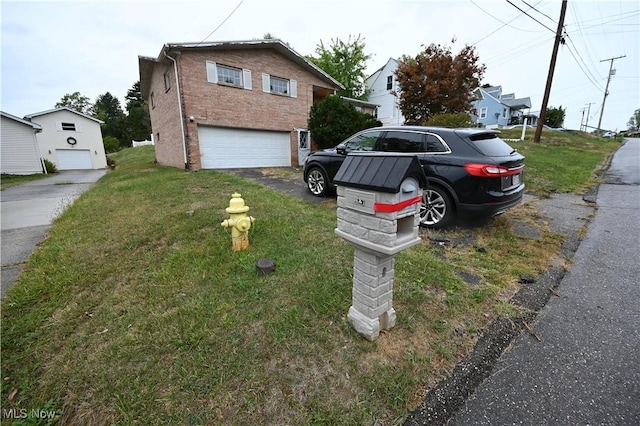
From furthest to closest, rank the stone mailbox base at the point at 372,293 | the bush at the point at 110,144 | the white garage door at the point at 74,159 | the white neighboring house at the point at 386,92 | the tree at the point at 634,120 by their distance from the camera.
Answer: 1. the tree at the point at 634,120
2. the bush at the point at 110,144
3. the white neighboring house at the point at 386,92
4. the white garage door at the point at 74,159
5. the stone mailbox base at the point at 372,293

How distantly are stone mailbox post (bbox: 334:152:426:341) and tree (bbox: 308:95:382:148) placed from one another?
35.8 feet

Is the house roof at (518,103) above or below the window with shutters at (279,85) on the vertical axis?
above

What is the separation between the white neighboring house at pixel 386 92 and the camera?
24.2 metres

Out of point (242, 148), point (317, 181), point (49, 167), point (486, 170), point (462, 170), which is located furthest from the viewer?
point (49, 167)

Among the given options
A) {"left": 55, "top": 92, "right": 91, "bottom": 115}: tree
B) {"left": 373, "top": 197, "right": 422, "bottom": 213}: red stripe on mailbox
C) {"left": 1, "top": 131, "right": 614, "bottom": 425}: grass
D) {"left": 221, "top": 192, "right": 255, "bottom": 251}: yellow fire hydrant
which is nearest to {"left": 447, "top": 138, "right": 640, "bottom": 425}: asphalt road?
{"left": 1, "top": 131, "right": 614, "bottom": 425}: grass

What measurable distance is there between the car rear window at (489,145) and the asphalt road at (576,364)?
65.0 inches

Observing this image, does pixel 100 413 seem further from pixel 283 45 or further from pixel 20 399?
pixel 283 45

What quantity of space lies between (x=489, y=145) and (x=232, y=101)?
10.6 metres

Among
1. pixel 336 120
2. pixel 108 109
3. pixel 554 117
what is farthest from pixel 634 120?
pixel 108 109

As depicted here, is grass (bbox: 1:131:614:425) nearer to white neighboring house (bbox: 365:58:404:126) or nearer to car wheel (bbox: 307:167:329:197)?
car wheel (bbox: 307:167:329:197)

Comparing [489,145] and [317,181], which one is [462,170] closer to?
[489,145]

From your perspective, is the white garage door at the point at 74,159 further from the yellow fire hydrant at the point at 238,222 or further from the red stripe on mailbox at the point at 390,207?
the red stripe on mailbox at the point at 390,207

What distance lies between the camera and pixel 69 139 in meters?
21.0

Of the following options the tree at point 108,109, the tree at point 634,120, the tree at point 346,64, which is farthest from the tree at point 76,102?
the tree at point 634,120
